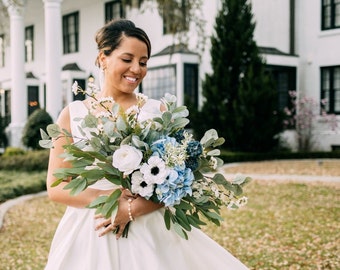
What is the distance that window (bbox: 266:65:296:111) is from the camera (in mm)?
20375

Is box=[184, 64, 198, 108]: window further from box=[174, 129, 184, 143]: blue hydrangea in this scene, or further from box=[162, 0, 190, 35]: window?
box=[174, 129, 184, 143]: blue hydrangea

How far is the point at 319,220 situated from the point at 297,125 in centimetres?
1109

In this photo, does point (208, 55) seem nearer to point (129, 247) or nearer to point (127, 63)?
point (127, 63)

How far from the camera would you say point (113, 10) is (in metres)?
23.3

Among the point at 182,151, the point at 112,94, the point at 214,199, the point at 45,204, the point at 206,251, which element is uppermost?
the point at 112,94

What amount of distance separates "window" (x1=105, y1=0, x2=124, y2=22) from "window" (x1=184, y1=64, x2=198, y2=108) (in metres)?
4.87

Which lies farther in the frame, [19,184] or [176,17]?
[176,17]

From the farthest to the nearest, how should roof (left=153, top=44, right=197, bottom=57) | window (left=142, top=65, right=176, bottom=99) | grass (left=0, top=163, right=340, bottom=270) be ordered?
window (left=142, top=65, right=176, bottom=99) → roof (left=153, top=44, right=197, bottom=57) → grass (left=0, top=163, right=340, bottom=270)

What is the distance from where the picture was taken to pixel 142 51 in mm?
2557

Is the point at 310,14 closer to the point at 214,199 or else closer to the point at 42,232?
the point at 42,232

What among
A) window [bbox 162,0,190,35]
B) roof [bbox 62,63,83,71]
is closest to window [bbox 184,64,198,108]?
window [bbox 162,0,190,35]

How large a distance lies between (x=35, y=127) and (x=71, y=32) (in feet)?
29.8

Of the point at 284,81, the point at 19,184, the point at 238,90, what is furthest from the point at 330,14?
the point at 19,184

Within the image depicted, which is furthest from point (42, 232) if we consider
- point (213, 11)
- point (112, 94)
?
point (213, 11)
